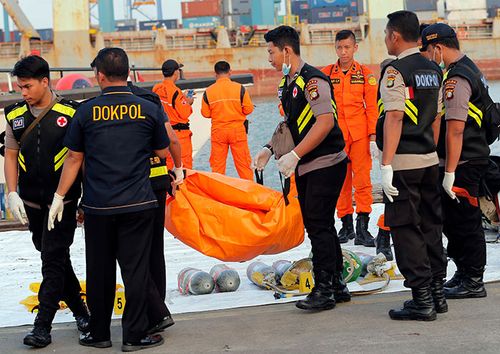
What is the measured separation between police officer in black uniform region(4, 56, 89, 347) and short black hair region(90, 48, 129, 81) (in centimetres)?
47

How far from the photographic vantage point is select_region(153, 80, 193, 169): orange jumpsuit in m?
12.0

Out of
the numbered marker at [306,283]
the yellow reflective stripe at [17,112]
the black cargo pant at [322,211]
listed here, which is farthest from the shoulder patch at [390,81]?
the yellow reflective stripe at [17,112]

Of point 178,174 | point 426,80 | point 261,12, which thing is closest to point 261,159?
point 178,174

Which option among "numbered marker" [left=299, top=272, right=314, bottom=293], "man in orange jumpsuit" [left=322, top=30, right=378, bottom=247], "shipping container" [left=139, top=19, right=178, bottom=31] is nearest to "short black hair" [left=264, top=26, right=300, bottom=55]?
"numbered marker" [left=299, top=272, right=314, bottom=293]

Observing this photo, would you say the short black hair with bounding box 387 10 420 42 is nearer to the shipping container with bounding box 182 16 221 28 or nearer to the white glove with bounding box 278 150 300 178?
the white glove with bounding box 278 150 300 178

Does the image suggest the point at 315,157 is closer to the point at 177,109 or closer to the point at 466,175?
the point at 466,175

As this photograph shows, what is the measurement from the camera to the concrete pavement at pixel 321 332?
4.77m

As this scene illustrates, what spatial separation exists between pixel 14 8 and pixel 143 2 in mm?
75042

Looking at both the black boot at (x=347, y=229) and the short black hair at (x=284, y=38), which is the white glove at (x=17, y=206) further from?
the black boot at (x=347, y=229)

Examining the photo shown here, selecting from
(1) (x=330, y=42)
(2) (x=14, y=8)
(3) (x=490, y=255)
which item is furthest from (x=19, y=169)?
(1) (x=330, y=42)

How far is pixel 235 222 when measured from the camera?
625 cm

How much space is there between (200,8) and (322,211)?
12227cm

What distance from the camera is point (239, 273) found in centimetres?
719

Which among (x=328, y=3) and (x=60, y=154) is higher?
(x=328, y=3)
